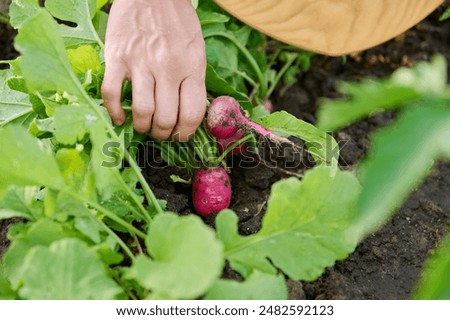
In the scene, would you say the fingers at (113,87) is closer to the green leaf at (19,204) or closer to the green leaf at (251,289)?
the green leaf at (19,204)

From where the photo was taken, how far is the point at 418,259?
1.52m

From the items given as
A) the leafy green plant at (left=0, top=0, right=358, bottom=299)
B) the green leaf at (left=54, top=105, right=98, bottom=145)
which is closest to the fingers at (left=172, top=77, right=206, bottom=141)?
the leafy green plant at (left=0, top=0, right=358, bottom=299)

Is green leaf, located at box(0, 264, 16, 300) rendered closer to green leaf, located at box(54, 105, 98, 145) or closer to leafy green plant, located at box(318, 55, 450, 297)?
green leaf, located at box(54, 105, 98, 145)

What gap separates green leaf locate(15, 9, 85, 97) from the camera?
1.15m

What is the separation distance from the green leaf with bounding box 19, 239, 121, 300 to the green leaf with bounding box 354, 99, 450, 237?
49 centimetres

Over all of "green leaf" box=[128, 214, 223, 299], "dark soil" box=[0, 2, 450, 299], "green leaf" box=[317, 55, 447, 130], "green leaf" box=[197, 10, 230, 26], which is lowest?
"dark soil" box=[0, 2, 450, 299]

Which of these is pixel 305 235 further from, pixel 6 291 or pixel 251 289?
pixel 6 291

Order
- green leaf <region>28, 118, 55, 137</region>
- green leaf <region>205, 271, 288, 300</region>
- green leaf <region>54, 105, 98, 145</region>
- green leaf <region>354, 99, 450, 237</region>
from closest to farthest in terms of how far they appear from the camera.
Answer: green leaf <region>354, 99, 450, 237</region>, green leaf <region>205, 271, 288, 300</region>, green leaf <region>54, 105, 98, 145</region>, green leaf <region>28, 118, 55, 137</region>

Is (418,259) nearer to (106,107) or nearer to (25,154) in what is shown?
(106,107)

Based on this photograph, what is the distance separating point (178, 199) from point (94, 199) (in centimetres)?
37

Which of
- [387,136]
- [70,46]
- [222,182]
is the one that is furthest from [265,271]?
[70,46]

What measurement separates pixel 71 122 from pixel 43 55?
13 cm

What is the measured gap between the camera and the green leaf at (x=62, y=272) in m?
0.99

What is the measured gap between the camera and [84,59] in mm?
1479
